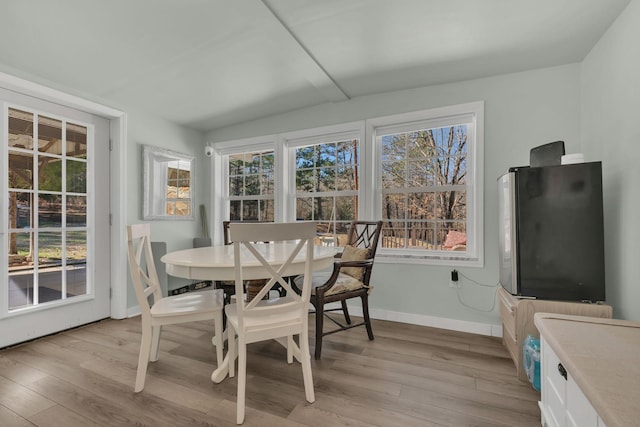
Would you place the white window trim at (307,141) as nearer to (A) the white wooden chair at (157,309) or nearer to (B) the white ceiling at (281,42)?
(B) the white ceiling at (281,42)

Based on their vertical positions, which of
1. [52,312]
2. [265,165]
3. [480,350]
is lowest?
[480,350]

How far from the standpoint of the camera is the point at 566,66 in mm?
2424

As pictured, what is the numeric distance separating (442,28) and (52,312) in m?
4.04

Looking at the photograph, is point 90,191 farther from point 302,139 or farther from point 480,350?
point 480,350

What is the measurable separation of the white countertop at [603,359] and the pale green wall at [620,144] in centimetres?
68

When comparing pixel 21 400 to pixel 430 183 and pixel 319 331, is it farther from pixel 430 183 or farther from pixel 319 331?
pixel 430 183

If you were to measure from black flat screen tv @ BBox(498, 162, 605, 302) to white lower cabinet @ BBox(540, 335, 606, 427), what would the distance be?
647 mm

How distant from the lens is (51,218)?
8.86 feet

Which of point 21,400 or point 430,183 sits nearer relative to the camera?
point 21,400

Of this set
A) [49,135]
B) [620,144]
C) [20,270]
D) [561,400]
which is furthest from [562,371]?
[49,135]

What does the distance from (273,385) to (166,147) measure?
10.1 feet

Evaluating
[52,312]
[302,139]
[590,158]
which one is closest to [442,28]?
[590,158]

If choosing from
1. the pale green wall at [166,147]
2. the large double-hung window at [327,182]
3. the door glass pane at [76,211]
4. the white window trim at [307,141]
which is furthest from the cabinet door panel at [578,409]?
the door glass pane at [76,211]

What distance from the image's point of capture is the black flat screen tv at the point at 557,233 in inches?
71.6
